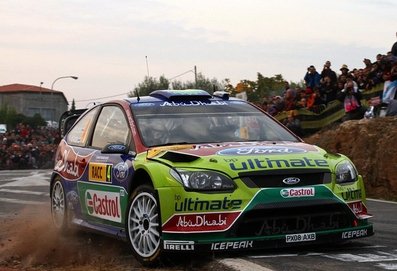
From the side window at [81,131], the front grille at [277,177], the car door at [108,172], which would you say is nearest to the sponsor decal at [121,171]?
the car door at [108,172]

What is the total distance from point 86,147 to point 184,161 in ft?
7.60

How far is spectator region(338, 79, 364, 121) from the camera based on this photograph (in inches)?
648

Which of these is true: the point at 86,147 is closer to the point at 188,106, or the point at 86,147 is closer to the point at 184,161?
the point at 188,106

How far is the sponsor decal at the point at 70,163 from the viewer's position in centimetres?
759

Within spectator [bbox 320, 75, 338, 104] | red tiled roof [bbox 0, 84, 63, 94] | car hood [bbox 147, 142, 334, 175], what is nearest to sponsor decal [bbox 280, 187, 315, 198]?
car hood [bbox 147, 142, 334, 175]

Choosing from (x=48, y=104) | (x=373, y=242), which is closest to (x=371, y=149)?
(x=373, y=242)

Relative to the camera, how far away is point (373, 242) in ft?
21.9

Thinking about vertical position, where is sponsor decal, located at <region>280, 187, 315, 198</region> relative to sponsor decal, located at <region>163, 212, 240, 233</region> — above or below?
above

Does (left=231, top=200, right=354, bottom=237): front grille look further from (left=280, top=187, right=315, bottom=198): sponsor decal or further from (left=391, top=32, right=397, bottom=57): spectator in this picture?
(left=391, top=32, right=397, bottom=57): spectator

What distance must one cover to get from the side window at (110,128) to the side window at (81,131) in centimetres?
24

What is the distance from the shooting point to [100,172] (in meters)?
7.04

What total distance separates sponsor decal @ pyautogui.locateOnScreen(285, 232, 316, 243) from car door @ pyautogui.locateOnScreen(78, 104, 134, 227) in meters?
1.50

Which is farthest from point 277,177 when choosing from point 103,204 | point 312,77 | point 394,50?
point 312,77

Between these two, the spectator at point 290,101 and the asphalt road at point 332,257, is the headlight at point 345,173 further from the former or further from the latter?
the spectator at point 290,101
